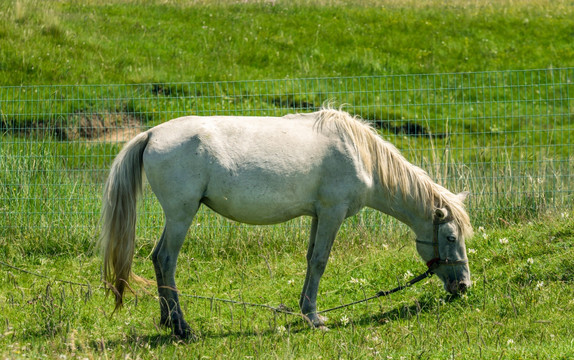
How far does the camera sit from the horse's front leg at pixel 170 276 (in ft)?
17.2

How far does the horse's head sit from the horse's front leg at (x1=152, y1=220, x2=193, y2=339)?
2310mm

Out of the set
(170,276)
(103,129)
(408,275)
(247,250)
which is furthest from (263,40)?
(170,276)

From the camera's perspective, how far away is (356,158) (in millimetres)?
5656

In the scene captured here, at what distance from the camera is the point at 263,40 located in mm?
17594

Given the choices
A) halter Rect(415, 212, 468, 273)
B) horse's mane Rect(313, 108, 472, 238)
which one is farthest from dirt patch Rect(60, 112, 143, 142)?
halter Rect(415, 212, 468, 273)

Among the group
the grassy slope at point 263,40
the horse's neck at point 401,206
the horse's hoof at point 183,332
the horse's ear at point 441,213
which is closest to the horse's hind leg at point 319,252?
the horse's neck at point 401,206

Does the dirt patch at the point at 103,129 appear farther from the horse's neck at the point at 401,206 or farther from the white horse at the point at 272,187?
the horse's neck at the point at 401,206

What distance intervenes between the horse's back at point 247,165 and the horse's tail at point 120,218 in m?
0.17

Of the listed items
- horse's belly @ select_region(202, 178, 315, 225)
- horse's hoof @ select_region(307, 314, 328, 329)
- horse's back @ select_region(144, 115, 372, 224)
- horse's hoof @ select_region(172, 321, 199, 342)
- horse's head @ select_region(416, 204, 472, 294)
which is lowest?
horse's hoof @ select_region(307, 314, 328, 329)

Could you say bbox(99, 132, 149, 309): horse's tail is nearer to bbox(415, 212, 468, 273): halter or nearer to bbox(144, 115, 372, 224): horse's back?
bbox(144, 115, 372, 224): horse's back

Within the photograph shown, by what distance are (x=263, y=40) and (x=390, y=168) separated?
1246 centimetres

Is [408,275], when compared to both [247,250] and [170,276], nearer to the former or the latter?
[247,250]

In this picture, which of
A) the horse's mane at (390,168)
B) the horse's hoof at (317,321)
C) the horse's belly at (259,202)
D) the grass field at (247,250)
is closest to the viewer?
the grass field at (247,250)

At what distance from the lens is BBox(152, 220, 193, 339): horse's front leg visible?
523 centimetres
